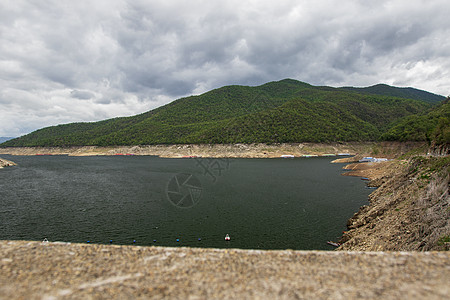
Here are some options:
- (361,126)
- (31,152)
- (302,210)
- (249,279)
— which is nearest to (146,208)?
(302,210)

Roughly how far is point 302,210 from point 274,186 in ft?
45.4

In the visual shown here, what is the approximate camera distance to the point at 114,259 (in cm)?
788

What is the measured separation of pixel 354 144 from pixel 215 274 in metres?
125

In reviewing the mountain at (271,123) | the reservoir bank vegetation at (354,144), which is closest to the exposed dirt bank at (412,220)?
the reservoir bank vegetation at (354,144)

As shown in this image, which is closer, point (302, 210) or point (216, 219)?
point (216, 219)

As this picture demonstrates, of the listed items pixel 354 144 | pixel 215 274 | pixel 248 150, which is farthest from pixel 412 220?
pixel 354 144

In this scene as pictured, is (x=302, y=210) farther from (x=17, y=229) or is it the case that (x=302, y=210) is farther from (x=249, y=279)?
(x=17, y=229)

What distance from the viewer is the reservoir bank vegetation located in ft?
47.4

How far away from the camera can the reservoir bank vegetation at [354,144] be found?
1444cm

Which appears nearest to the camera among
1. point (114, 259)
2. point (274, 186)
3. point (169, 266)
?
point (169, 266)

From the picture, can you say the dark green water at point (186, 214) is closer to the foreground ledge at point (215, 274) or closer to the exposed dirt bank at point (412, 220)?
the exposed dirt bank at point (412, 220)

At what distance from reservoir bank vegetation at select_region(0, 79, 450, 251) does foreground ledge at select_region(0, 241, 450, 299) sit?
5158mm

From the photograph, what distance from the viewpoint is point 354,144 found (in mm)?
111688

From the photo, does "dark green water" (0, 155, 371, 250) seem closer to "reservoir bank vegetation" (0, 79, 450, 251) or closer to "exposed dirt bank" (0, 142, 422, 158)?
"reservoir bank vegetation" (0, 79, 450, 251)
